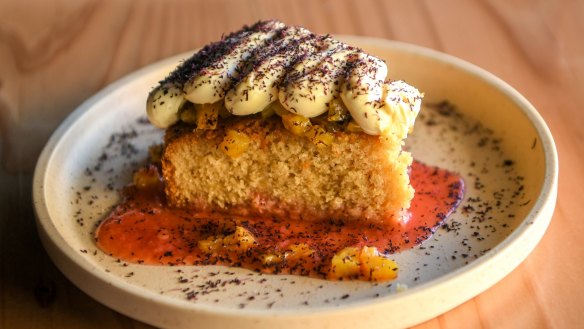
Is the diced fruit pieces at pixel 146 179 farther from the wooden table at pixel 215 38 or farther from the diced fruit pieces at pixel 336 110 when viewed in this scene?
the diced fruit pieces at pixel 336 110

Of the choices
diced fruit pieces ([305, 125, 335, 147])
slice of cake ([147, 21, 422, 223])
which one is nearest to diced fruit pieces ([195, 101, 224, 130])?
slice of cake ([147, 21, 422, 223])

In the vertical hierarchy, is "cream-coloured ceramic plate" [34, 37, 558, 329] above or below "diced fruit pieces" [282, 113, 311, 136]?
below

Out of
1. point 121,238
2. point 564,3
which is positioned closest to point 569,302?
point 121,238

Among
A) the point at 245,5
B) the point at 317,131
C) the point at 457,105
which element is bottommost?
the point at 245,5

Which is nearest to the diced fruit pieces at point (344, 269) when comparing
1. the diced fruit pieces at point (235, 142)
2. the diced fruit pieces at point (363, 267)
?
the diced fruit pieces at point (363, 267)

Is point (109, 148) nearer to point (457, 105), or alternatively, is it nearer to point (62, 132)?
point (62, 132)

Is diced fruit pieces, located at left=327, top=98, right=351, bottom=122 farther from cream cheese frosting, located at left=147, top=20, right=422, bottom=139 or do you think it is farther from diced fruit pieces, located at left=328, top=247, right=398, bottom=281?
→ diced fruit pieces, located at left=328, top=247, right=398, bottom=281
